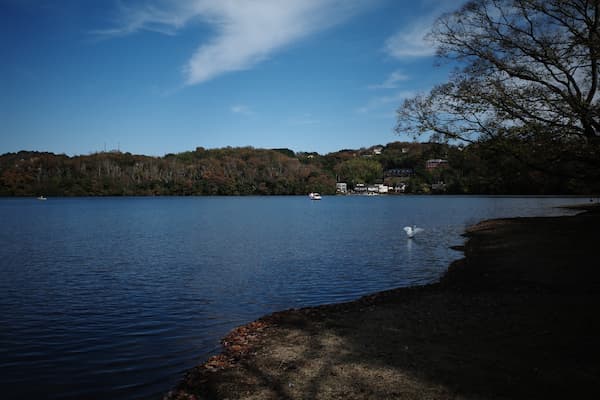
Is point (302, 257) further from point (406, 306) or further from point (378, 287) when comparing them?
point (406, 306)

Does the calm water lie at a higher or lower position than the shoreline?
lower

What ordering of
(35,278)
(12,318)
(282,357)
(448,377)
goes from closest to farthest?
1. (448,377)
2. (282,357)
3. (12,318)
4. (35,278)

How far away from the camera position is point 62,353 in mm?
10047

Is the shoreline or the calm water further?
the calm water

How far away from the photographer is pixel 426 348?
835cm

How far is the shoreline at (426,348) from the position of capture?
21.6 ft

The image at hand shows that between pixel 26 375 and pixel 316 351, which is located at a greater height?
pixel 316 351

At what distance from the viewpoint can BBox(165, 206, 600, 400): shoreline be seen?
658cm

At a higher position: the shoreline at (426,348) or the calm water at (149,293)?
the shoreline at (426,348)

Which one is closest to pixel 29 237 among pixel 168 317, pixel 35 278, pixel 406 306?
pixel 35 278

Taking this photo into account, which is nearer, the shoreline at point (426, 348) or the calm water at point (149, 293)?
the shoreline at point (426, 348)

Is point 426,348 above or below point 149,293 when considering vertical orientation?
above

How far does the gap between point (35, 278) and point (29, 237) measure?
841 inches

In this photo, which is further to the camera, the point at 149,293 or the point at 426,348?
the point at 149,293
